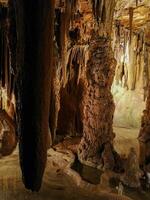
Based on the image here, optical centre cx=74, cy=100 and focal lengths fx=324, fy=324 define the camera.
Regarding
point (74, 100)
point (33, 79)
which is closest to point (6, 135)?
point (74, 100)

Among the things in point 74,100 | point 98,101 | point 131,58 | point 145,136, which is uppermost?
point 131,58

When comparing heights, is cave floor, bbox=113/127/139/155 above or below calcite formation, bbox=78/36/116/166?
below

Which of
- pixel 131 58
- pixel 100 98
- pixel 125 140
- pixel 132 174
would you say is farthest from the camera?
pixel 131 58

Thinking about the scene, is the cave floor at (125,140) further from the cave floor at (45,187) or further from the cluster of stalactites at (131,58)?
the cave floor at (45,187)

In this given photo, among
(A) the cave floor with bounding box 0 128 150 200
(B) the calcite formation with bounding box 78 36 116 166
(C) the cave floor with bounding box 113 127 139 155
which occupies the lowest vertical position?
(C) the cave floor with bounding box 113 127 139 155

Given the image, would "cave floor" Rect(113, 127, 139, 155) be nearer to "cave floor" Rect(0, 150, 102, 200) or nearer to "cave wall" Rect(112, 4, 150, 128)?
"cave wall" Rect(112, 4, 150, 128)

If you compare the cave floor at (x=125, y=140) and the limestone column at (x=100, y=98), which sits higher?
the limestone column at (x=100, y=98)

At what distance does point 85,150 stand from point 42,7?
5.09 meters

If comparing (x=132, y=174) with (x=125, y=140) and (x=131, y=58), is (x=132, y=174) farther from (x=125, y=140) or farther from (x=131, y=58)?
(x=131, y=58)

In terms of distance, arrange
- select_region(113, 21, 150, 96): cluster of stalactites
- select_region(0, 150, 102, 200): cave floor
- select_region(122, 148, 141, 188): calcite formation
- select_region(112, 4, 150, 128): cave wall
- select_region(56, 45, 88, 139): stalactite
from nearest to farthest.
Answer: select_region(0, 150, 102, 200): cave floor
select_region(122, 148, 141, 188): calcite formation
select_region(56, 45, 88, 139): stalactite
select_region(112, 4, 150, 128): cave wall
select_region(113, 21, 150, 96): cluster of stalactites

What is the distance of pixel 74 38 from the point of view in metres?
9.77

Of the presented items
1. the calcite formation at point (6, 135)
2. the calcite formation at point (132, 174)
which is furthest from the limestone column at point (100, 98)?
the calcite formation at point (6, 135)

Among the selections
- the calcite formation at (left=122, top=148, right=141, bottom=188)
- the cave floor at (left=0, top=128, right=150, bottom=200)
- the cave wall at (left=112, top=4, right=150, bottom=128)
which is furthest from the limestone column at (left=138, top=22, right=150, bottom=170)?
the cave floor at (left=0, top=128, right=150, bottom=200)

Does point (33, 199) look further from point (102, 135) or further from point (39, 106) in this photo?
point (39, 106)
